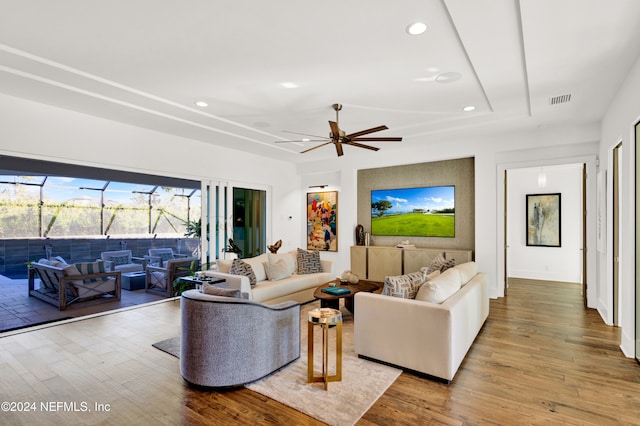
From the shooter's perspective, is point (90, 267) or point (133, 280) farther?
point (133, 280)

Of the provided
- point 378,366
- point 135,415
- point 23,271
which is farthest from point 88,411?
point 23,271

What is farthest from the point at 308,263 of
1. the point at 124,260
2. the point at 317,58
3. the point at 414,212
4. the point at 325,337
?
the point at 124,260

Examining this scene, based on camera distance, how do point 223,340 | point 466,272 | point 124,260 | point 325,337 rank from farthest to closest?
point 124,260 < point 466,272 < point 325,337 < point 223,340

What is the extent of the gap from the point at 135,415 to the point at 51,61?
133 inches

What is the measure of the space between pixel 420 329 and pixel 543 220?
6299 mm

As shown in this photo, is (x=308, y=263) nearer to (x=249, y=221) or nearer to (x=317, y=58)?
(x=249, y=221)

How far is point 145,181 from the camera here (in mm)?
6328

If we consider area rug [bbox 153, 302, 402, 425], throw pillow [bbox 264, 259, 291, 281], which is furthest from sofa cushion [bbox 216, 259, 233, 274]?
area rug [bbox 153, 302, 402, 425]

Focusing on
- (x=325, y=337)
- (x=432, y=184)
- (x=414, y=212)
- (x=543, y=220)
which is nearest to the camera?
(x=325, y=337)

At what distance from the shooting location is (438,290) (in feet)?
9.84

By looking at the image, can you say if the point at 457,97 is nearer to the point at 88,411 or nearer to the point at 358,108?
the point at 358,108

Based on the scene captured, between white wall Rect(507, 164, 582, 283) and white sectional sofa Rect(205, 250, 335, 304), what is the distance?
486 cm

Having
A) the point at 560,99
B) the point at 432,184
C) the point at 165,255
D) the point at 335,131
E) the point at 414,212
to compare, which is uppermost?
the point at 560,99

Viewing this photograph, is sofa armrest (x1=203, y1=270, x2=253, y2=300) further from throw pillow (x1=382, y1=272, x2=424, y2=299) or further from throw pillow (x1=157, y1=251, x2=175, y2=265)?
throw pillow (x1=157, y1=251, x2=175, y2=265)
